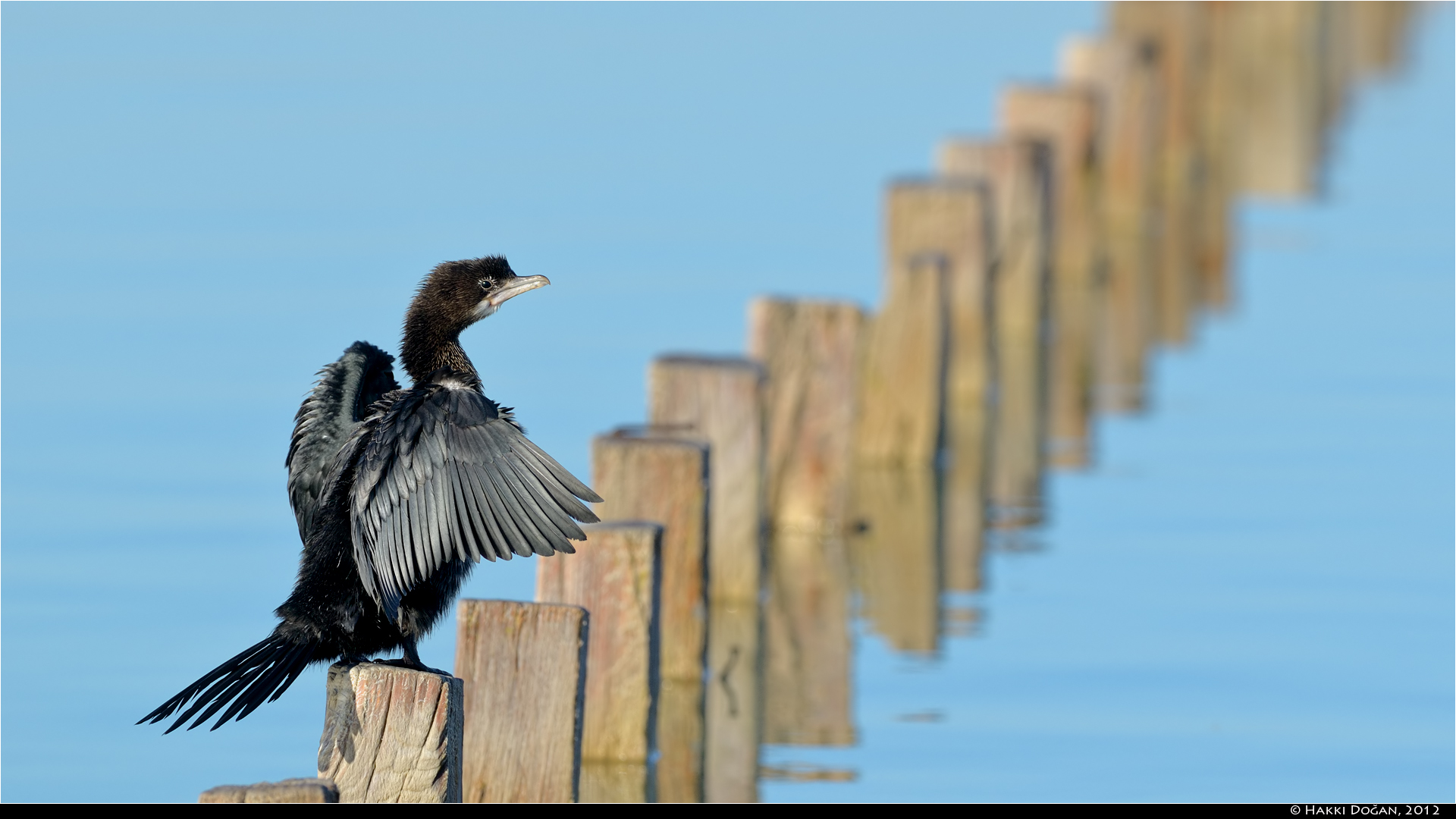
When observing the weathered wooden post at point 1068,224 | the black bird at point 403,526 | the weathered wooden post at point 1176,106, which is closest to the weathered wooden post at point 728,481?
the black bird at point 403,526

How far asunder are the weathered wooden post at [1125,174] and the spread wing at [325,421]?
749cm

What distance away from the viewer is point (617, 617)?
629 centimetres

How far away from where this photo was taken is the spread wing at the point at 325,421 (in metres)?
5.29

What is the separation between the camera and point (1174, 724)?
7.12 meters

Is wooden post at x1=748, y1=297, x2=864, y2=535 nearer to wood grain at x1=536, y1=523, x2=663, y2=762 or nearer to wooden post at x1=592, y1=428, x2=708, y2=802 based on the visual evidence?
wooden post at x1=592, y1=428, x2=708, y2=802

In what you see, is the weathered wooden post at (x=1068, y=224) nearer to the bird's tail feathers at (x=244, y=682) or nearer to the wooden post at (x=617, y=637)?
the wooden post at (x=617, y=637)

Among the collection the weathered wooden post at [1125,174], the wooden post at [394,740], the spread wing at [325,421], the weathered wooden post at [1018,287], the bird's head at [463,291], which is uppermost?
the weathered wooden post at [1125,174]

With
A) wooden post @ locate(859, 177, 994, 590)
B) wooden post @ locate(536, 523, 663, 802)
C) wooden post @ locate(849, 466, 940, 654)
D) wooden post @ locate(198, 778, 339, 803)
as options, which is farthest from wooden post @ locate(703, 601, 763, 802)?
wooden post @ locate(198, 778, 339, 803)

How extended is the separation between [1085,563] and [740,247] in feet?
18.0

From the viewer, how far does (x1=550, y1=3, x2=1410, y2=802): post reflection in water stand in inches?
309

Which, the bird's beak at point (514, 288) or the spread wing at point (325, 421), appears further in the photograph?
the bird's beak at point (514, 288)

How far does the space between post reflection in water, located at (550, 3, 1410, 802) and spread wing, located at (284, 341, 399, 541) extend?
1.61 meters
